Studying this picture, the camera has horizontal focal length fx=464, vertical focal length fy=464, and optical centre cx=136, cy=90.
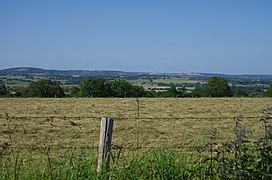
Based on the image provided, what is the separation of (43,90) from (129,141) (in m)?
23.3

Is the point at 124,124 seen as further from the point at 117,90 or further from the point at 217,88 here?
the point at 217,88

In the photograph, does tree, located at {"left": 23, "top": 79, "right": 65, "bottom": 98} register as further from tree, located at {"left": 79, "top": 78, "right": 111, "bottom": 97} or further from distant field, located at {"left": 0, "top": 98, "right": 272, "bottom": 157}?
distant field, located at {"left": 0, "top": 98, "right": 272, "bottom": 157}

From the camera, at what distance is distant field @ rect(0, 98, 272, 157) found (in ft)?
37.5

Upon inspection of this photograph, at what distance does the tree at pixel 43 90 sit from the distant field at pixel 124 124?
9796 mm

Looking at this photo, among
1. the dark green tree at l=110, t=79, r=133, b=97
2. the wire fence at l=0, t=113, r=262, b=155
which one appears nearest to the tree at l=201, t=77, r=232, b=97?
the dark green tree at l=110, t=79, r=133, b=97

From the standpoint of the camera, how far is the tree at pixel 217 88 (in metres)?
36.5

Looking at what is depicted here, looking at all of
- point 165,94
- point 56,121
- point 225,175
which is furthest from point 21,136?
point 165,94

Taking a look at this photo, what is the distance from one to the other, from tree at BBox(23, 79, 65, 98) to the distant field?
980 cm

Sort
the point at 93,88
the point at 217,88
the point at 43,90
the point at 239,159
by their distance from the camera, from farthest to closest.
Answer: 1. the point at 217,88
2. the point at 93,88
3. the point at 43,90
4. the point at 239,159

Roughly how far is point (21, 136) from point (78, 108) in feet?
29.8

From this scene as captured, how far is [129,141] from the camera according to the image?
12.1 metres

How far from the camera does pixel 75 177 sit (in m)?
4.54

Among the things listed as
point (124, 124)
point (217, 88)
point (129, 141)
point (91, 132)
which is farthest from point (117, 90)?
A: point (129, 141)

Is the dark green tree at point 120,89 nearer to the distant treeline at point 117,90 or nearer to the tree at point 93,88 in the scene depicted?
the distant treeline at point 117,90
